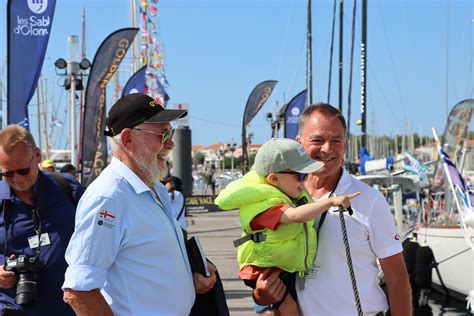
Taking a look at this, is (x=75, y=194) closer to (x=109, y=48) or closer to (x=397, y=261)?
(x=397, y=261)

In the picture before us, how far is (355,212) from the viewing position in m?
3.15

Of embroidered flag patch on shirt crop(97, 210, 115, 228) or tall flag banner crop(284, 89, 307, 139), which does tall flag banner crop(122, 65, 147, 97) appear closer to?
tall flag banner crop(284, 89, 307, 139)

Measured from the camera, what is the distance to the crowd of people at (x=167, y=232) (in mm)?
2523

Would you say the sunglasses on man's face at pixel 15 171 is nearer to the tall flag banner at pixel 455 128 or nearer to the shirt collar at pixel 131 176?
the shirt collar at pixel 131 176

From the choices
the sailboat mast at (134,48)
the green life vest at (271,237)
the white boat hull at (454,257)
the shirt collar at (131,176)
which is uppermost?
the sailboat mast at (134,48)

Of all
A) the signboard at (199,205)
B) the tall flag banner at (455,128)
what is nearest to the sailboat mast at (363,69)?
the tall flag banner at (455,128)

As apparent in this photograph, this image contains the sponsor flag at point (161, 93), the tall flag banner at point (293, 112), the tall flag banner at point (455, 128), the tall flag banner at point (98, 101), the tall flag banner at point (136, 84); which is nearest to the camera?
the tall flag banner at point (455, 128)

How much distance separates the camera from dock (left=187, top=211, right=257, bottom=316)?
9898 millimetres

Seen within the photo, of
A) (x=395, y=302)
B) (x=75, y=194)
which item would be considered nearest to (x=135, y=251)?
(x=395, y=302)

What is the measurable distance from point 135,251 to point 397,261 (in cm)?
→ 133

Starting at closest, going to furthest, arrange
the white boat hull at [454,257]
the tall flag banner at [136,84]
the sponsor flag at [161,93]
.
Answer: the white boat hull at [454,257] < the tall flag banner at [136,84] < the sponsor flag at [161,93]

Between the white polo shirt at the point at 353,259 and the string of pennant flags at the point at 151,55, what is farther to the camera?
the string of pennant flags at the point at 151,55

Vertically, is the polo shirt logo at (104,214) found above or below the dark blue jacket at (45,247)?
above

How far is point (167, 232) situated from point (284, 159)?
79 centimetres
